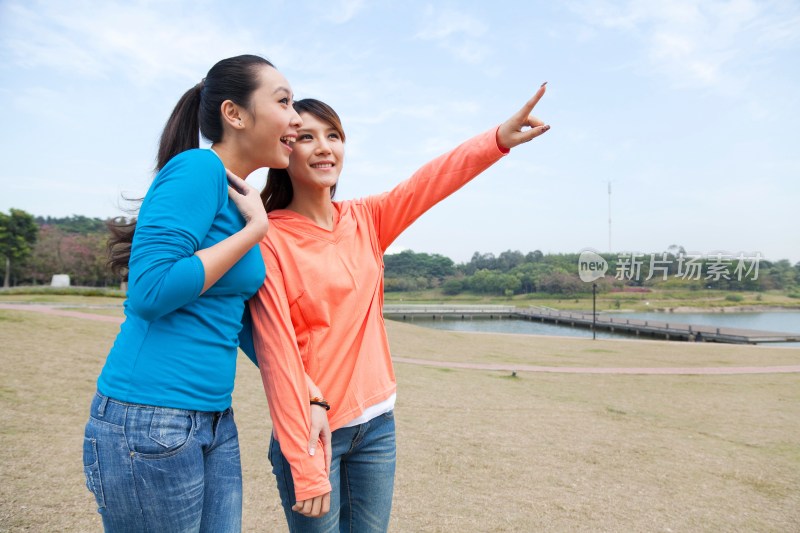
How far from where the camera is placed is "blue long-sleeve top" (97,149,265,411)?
1161 mm

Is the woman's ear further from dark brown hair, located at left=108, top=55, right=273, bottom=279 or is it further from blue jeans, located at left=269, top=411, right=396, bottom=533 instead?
blue jeans, located at left=269, top=411, right=396, bottom=533

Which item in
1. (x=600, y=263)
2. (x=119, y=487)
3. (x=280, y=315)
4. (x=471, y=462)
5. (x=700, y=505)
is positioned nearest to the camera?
A: (x=119, y=487)

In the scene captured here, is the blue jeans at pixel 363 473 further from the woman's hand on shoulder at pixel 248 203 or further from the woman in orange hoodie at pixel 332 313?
the woman's hand on shoulder at pixel 248 203

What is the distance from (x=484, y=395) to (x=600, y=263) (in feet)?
53.0

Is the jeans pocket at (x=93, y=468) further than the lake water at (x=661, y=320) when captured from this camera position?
No

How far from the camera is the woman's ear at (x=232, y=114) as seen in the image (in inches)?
56.2

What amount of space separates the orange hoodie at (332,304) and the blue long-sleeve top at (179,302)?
0.55 ft

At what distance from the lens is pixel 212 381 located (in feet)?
4.21

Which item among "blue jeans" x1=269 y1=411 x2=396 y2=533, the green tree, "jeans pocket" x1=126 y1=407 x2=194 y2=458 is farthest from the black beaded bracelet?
the green tree

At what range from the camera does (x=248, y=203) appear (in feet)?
4.44

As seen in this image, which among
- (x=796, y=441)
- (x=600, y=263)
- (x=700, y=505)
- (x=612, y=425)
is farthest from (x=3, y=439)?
(x=600, y=263)

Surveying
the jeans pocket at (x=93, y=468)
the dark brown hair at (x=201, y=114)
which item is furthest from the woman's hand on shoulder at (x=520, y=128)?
the jeans pocket at (x=93, y=468)

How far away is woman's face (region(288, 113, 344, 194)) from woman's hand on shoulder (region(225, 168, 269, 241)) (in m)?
0.29

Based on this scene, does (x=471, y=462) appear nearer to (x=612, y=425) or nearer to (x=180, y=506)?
(x=612, y=425)
